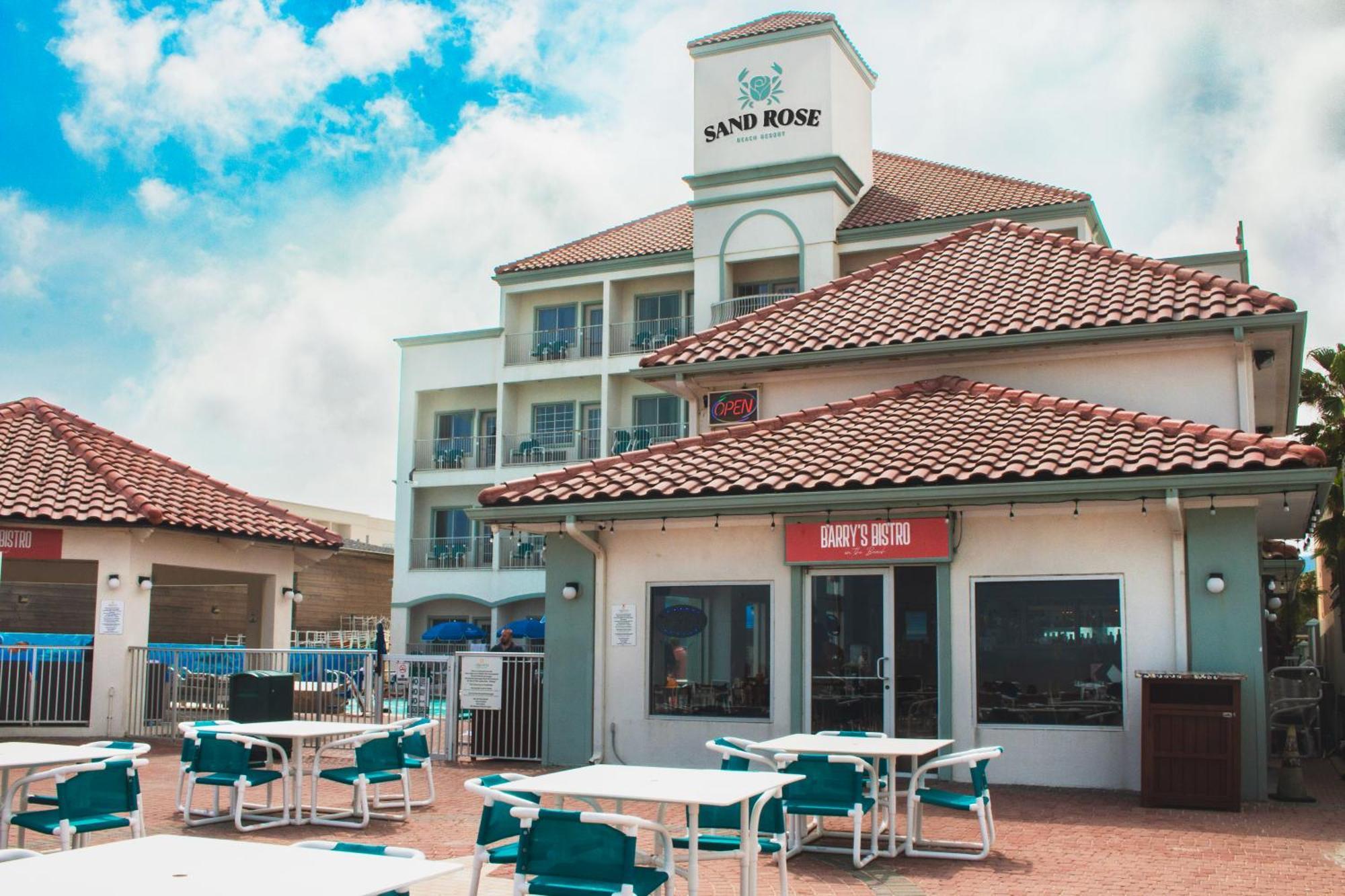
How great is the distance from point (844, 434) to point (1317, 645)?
32.9 metres

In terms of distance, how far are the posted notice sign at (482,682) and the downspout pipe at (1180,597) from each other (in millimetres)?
8139

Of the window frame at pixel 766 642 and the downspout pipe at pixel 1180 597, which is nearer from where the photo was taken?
the downspout pipe at pixel 1180 597

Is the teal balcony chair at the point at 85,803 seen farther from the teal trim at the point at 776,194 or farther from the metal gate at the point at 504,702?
the teal trim at the point at 776,194

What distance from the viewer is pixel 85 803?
8992 mm

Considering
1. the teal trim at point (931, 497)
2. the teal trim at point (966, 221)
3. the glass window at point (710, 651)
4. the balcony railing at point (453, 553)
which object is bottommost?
the glass window at point (710, 651)

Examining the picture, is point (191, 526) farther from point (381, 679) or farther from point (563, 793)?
point (563, 793)

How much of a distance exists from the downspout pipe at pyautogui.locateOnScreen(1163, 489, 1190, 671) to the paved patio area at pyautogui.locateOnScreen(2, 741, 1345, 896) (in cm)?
156

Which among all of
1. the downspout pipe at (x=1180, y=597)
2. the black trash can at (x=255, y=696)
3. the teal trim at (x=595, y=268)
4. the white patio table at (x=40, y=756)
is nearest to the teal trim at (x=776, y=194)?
the teal trim at (x=595, y=268)

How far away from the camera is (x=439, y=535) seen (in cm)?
4144

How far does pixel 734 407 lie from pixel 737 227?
1799cm

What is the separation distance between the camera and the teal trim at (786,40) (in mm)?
34500

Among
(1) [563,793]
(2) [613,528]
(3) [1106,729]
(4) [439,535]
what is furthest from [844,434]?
(4) [439,535]

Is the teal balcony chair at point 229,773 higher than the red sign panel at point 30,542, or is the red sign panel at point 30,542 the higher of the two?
the red sign panel at point 30,542

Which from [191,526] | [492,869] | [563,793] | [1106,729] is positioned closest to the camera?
[563,793]
